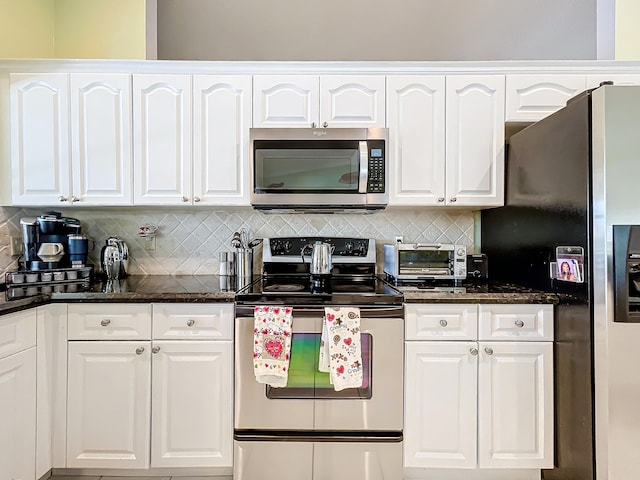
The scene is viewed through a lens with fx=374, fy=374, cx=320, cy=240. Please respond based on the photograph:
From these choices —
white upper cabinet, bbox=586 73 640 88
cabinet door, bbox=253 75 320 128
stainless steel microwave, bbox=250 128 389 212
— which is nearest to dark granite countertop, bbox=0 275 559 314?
stainless steel microwave, bbox=250 128 389 212

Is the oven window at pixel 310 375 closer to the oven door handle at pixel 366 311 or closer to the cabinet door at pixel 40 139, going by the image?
the oven door handle at pixel 366 311

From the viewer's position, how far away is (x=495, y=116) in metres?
2.11

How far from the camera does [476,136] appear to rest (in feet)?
6.95

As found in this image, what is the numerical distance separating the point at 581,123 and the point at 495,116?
608 millimetres

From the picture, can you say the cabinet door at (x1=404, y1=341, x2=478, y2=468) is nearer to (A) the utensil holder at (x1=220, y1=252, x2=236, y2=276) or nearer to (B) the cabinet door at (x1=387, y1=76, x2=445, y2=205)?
(B) the cabinet door at (x1=387, y1=76, x2=445, y2=205)

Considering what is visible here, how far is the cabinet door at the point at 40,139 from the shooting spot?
209 cm

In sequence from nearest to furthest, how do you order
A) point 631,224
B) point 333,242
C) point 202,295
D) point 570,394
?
point 631,224 < point 570,394 < point 202,295 < point 333,242

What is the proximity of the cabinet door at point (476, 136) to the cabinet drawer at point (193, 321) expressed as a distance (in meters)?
1.42

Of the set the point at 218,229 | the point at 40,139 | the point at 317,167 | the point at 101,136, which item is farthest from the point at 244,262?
the point at 40,139

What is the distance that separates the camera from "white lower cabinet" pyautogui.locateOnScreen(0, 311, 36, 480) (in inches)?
59.1

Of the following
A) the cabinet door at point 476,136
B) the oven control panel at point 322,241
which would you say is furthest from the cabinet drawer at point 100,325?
the cabinet door at point 476,136

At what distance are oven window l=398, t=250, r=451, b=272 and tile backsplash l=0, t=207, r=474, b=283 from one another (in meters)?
0.34

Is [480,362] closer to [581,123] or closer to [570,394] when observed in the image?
[570,394]

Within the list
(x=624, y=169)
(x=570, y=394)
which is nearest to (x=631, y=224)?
(x=624, y=169)
